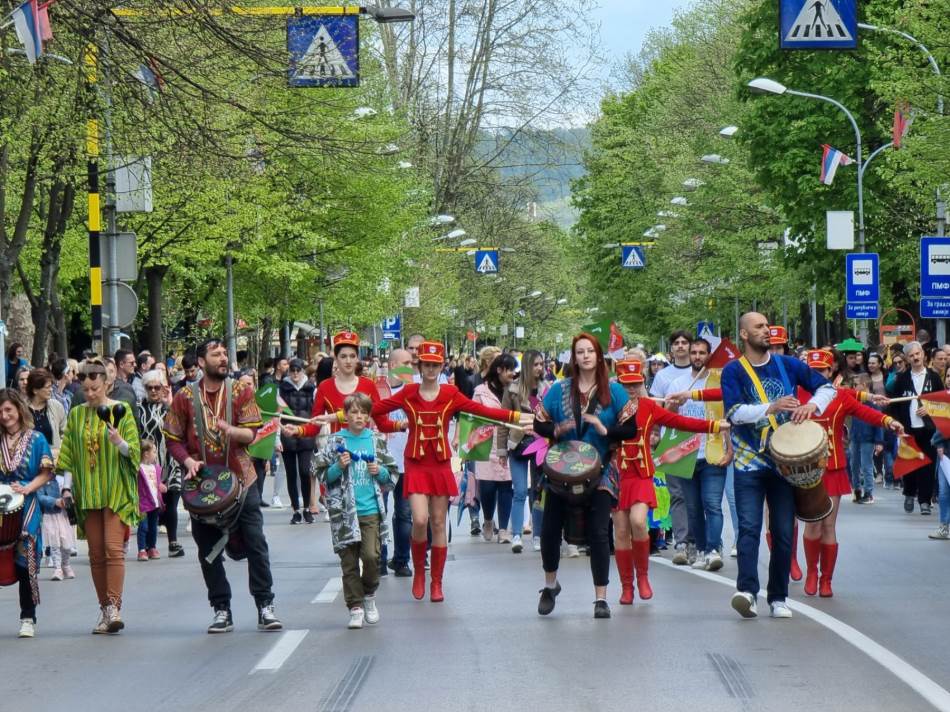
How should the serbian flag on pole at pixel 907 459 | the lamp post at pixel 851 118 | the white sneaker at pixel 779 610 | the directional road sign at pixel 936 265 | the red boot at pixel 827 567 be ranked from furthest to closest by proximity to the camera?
1. the lamp post at pixel 851 118
2. the directional road sign at pixel 936 265
3. the serbian flag on pole at pixel 907 459
4. the red boot at pixel 827 567
5. the white sneaker at pixel 779 610

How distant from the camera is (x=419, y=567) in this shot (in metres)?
13.1

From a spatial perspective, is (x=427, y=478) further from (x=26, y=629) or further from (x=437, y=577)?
(x=26, y=629)

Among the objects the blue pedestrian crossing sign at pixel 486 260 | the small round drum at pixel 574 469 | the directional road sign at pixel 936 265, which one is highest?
the blue pedestrian crossing sign at pixel 486 260

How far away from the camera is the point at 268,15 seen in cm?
1883

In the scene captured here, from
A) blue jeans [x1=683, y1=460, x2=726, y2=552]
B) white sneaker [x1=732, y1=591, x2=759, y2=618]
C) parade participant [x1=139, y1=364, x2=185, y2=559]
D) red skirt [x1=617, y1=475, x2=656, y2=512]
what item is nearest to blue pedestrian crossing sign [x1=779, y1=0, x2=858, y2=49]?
blue jeans [x1=683, y1=460, x2=726, y2=552]

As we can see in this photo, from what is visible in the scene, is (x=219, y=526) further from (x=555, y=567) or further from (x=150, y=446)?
(x=150, y=446)

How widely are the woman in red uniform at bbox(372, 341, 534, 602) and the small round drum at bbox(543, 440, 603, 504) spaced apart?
0.99 meters

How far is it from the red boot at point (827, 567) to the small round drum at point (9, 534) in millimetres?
5188

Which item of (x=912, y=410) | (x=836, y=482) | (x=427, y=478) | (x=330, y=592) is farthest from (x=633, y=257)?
(x=427, y=478)

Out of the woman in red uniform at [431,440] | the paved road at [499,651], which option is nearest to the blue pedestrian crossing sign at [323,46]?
the paved road at [499,651]

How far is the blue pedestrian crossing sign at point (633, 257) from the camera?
68375mm

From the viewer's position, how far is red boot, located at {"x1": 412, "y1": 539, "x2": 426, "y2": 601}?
13.1 metres

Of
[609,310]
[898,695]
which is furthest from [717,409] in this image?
[609,310]

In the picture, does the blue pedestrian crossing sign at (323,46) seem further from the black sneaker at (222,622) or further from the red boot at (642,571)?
the black sneaker at (222,622)
